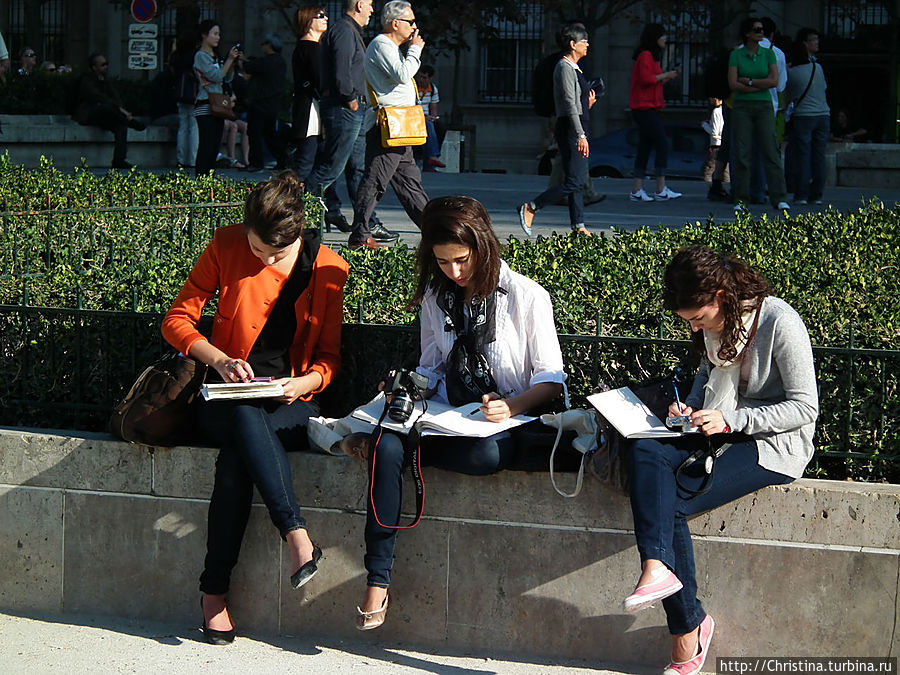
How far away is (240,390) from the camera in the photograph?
15.6 ft

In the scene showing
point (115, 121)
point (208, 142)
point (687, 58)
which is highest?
point (687, 58)

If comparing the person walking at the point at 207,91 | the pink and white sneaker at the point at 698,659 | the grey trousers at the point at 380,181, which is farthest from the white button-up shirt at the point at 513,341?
the person walking at the point at 207,91

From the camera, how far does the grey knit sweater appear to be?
4.43 metres

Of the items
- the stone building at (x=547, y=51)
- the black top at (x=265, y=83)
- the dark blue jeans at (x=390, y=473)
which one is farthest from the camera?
the stone building at (x=547, y=51)

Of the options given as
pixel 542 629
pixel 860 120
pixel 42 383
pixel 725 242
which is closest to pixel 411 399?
pixel 542 629

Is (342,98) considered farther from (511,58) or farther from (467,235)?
(511,58)

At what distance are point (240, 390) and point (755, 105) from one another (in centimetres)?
918

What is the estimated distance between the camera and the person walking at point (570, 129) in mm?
10352

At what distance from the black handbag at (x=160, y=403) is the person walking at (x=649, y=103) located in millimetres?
9572

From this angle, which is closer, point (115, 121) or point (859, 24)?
point (115, 121)

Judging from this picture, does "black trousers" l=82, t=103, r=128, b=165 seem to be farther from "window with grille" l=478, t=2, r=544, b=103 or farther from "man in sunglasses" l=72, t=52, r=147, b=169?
"window with grille" l=478, t=2, r=544, b=103

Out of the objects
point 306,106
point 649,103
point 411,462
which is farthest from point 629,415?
point 649,103

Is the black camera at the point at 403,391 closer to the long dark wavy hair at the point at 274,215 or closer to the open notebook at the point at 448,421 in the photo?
the open notebook at the point at 448,421

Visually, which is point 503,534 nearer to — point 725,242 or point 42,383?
point 42,383
